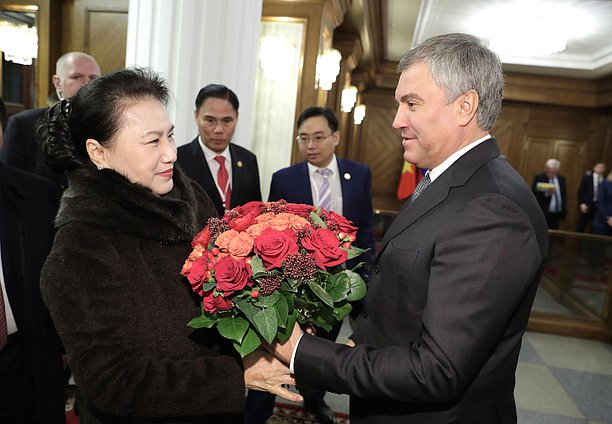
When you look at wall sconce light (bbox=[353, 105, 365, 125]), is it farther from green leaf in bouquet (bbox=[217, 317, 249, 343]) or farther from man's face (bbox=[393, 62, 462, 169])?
green leaf in bouquet (bbox=[217, 317, 249, 343])

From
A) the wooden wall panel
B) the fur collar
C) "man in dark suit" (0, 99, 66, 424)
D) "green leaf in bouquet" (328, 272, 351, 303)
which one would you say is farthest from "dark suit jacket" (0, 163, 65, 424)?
the wooden wall panel

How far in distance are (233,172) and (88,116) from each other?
180 centimetres

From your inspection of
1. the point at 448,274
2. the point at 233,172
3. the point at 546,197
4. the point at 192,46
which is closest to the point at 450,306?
the point at 448,274

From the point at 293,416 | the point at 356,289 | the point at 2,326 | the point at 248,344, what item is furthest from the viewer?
the point at 293,416

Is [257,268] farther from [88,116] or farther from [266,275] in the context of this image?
[88,116]

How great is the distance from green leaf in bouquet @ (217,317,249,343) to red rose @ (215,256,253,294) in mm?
115

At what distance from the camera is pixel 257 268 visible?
1.29 m

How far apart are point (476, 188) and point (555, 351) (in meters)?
4.66

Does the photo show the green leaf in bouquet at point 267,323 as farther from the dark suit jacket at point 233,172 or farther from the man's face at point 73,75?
the man's face at point 73,75

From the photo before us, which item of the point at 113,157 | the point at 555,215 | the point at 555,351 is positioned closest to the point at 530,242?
the point at 113,157

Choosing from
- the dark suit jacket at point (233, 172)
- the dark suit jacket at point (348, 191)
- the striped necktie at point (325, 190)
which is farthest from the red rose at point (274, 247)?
the striped necktie at point (325, 190)

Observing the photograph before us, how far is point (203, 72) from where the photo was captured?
2791mm

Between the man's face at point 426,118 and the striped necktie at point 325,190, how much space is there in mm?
2059

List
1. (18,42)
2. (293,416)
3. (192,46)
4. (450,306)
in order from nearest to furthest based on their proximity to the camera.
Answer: (450,306)
(192,46)
(293,416)
(18,42)
